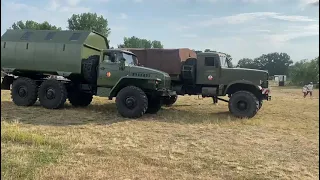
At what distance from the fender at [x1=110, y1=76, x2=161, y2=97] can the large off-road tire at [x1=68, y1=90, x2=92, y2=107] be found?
2.22 meters

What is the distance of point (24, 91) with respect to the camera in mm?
11359

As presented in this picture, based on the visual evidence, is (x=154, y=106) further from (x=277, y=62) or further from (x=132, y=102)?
(x=277, y=62)

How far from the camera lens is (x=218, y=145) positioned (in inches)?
252

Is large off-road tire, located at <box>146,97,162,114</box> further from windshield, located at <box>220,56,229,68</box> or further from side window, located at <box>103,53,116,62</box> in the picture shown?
windshield, located at <box>220,56,229,68</box>

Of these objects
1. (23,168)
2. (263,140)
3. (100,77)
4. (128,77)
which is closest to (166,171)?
(23,168)

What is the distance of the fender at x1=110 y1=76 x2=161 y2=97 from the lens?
32.3ft

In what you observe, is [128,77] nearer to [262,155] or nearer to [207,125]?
[207,125]

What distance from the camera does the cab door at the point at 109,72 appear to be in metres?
10.2

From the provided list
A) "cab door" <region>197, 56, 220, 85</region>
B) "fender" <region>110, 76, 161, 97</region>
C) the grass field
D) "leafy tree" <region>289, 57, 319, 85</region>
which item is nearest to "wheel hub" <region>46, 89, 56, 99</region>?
the grass field

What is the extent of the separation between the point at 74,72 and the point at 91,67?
53 centimetres

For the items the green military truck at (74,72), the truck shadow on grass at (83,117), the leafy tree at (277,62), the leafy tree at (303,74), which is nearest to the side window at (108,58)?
the green military truck at (74,72)

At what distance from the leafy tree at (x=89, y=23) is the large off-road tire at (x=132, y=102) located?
121 ft

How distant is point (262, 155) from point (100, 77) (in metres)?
5.99

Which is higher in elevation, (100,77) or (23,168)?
(100,77)
